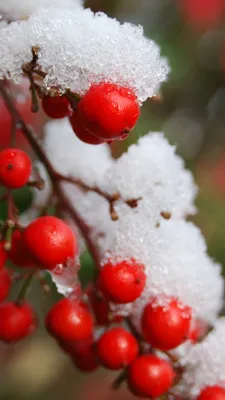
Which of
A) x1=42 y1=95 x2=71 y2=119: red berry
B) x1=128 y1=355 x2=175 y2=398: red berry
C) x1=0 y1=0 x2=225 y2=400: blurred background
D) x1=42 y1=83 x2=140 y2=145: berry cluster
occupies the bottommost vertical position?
x1=0 y1=0 x2=225 y2=400: blurred background

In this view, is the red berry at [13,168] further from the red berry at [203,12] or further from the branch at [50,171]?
the red berry at [203,12]

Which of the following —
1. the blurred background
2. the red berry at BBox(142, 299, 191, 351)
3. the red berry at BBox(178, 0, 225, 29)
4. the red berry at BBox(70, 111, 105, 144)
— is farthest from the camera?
the red berry at BBox(178, 0, 225, 29)

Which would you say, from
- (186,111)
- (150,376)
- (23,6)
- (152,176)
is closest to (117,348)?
(150,376)

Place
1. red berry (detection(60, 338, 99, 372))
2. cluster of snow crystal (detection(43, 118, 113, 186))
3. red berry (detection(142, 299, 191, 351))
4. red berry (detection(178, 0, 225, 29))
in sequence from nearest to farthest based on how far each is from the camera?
1. red berry (detection(142, 299, 191, 351))
2. red berry (detection(60, 338, 99, 372))
3. cluster of snow crystal (detection(43, 118, 113, 186))
4. red berry (detection(178, 0, 225, 29))

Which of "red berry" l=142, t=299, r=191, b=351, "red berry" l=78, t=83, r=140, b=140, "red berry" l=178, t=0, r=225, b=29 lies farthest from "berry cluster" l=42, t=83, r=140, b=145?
"red berry" l=178, t=0, r=225, b=29

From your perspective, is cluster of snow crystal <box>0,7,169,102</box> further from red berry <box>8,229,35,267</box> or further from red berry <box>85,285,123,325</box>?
red berry <box>85,285,123,325</box>

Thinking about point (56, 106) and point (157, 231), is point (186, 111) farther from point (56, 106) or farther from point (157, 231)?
point (56, 106)
